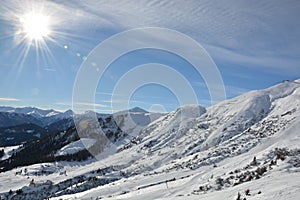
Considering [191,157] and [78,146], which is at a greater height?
[78,146]

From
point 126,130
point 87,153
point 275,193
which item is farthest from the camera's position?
point 126,130

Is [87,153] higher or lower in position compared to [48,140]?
lower

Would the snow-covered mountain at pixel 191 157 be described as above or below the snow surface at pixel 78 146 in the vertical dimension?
below

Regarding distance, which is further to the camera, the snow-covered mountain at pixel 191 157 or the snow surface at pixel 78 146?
the snow surface at pixel 78 146

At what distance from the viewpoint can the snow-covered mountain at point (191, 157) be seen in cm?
2992

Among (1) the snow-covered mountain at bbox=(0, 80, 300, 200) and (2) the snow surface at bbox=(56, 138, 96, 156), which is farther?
(2) the snow surface at bbox=(56, 138, 96, 156)

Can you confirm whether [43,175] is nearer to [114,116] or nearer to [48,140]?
[114,116]

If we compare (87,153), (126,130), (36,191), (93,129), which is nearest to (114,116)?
(93,129)

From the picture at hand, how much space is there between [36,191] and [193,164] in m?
33.8

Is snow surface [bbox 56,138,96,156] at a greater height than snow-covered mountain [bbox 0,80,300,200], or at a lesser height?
greater

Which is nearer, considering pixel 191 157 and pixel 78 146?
pixel 191 157

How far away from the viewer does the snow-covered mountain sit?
2992 cm

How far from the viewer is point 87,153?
3698 inches

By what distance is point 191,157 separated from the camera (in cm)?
5300
